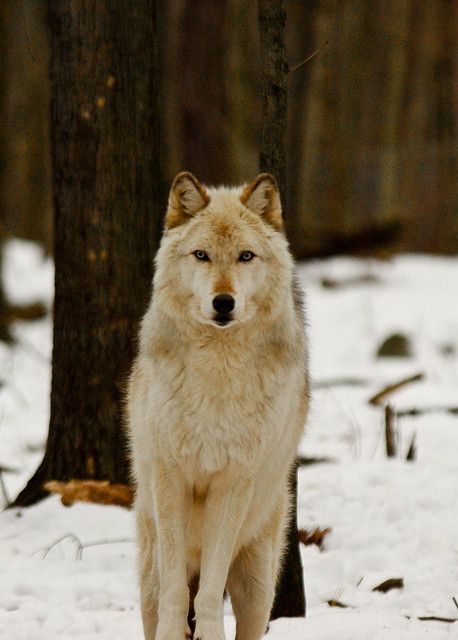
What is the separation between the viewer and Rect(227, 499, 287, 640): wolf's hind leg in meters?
4.59

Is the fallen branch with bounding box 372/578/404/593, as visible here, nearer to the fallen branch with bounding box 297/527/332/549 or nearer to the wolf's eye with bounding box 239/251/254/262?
the fallen branch with bounding box 297/527/332/549

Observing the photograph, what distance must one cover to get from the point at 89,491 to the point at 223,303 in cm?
270

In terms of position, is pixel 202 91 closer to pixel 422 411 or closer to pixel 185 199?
pixel 422 411

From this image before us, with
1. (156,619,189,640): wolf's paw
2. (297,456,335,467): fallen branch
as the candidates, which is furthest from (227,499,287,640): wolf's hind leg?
(297,456,335,467): fallen branch

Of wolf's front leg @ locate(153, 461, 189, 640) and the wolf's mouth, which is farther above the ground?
the wolf's mouth

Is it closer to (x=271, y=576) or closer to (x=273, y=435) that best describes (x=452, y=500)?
(x=271, y=576)

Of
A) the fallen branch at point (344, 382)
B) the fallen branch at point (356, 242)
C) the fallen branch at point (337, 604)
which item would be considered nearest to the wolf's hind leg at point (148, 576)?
the fallen branch at point (337, 604)

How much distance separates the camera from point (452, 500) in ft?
22.0

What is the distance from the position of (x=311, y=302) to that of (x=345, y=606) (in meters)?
12.4

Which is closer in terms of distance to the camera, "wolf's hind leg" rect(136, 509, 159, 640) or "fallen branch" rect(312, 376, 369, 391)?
"wolf's hind leg" rect(136, 509, 159, 640)

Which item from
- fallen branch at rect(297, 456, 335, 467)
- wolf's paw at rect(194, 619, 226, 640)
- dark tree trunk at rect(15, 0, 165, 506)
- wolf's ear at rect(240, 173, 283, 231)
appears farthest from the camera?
fallen branch at rect(297, 456, 335, 467)

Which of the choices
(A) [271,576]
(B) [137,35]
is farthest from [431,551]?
(B) [137,35]

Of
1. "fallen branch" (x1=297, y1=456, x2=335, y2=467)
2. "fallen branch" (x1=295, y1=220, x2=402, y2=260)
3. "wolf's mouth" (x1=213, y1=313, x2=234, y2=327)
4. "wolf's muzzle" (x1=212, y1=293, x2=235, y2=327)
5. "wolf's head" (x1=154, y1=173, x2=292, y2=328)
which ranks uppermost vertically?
"wolf's head" (x1=154, y1=173, x2=292, y2=328)

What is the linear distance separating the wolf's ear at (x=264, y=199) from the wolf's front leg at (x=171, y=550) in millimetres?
1283
